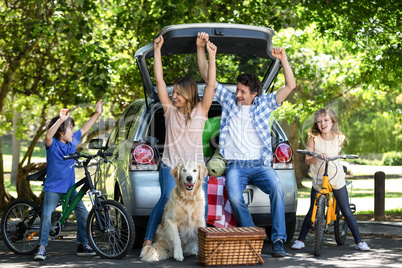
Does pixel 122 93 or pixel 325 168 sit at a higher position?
pixel 122 93

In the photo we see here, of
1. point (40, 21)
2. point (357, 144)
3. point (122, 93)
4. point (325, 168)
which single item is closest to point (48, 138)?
point (325, 168)

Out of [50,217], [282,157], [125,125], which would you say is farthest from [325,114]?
Result: [50,217]

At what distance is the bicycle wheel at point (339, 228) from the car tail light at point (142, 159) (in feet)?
7.82

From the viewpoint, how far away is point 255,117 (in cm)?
745

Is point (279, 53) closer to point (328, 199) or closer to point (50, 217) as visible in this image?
point (328, 199)

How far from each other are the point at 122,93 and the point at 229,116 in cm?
1136

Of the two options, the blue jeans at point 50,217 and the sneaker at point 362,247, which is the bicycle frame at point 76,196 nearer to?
the blue jeans at point 50,217

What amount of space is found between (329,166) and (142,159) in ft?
7.25

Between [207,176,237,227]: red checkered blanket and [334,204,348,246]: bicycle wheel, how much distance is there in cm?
137

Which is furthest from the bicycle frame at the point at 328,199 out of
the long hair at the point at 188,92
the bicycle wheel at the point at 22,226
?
the bicycle wheel at the point at 22,226

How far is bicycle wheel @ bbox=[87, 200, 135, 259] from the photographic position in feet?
22.7

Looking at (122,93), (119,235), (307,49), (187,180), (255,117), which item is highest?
(307,49)

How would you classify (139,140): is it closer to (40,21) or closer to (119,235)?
(119,235)

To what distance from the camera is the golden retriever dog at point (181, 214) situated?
6898mm
